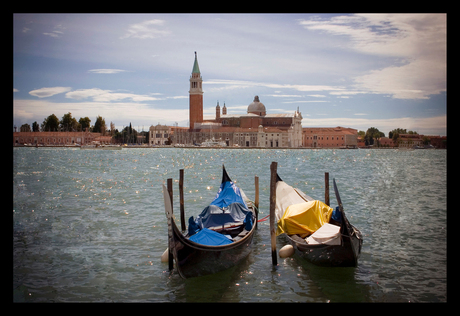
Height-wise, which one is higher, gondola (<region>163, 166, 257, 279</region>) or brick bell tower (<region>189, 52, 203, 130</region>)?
brick bell tower (<region>189, 52, 203, 130</region>)

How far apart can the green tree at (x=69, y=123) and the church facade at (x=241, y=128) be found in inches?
798

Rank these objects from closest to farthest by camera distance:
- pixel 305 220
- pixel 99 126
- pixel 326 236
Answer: pixel 326 236, pixel 305 220, pixel 99 126

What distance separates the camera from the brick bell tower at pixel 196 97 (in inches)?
2894

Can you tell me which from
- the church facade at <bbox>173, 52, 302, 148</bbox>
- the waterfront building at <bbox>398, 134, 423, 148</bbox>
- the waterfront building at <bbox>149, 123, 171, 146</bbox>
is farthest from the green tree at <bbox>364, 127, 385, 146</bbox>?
the waterfront building at <bbox>149, 123, 171, 146</bbox>

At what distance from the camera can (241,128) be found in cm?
7344

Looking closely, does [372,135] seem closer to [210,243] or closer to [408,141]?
[408,141]

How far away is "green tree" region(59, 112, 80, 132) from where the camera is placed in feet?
213

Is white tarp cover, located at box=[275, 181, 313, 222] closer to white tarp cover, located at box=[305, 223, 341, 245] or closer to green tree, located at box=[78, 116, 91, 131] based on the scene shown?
white tarp cover, located at box=[305, 223, 341, 245]

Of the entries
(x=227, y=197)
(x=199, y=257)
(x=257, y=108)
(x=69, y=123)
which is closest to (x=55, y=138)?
(x=69, y=123)

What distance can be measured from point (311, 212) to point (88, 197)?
27.6 ft

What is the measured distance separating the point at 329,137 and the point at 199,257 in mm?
76520

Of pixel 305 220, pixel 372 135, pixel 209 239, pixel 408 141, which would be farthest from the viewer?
pixel 372 135
